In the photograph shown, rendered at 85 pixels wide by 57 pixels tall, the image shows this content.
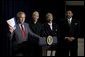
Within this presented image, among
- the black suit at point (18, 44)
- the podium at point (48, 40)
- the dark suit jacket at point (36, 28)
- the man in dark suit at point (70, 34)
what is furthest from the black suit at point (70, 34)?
the black suit at point (18, 44)

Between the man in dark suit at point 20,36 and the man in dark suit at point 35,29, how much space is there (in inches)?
1.9

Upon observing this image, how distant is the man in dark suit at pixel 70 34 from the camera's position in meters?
4.28

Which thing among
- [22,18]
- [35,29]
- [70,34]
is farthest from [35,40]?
[70,34]

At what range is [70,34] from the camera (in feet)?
14.0

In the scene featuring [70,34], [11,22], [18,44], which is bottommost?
[18,44]

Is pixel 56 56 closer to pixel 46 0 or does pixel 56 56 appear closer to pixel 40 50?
pixel 40 50

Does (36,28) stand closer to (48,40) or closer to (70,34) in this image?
(48,40)

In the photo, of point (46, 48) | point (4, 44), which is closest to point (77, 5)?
point (46, 48)

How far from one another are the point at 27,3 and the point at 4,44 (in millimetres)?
558

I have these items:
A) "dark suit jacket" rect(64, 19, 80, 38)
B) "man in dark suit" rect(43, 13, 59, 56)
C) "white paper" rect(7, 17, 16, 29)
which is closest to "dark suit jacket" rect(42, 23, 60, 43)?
"man in dark suit" rect(43, 13, 59, 56)

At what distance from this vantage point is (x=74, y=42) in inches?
169

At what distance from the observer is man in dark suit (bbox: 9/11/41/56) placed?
14.0 feet

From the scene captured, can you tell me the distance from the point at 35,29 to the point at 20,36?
0.20 meters

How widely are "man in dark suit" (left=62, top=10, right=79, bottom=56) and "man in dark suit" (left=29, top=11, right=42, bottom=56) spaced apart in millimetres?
298
